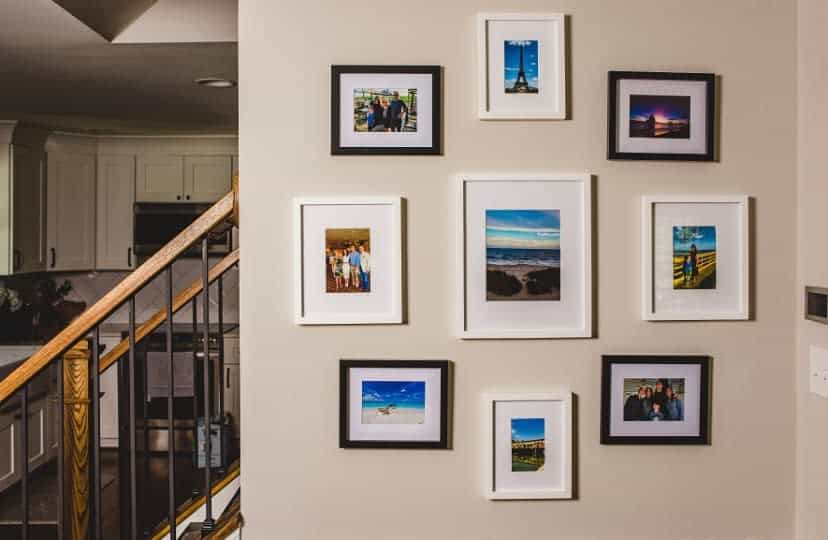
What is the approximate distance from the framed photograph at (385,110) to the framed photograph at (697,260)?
0.63 meters

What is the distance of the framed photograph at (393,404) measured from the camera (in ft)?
6.88

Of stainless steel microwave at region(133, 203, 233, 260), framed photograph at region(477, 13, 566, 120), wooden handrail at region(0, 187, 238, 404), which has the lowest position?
wooden handrail at region(0, 187, 238, 404)

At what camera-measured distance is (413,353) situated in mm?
2111

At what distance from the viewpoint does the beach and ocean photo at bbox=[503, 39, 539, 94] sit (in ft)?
6.86

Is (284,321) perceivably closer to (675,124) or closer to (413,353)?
(413,353)

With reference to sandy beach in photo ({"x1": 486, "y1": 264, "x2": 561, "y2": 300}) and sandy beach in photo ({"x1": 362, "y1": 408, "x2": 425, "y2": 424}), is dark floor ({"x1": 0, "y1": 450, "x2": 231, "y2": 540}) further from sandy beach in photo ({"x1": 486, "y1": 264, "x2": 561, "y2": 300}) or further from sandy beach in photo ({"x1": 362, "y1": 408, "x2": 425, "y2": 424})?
sandy beach in photo ({"x1": 486, "y1": 264, "x2": 561, "y2": 300})

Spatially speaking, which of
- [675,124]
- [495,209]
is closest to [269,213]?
[495,209]

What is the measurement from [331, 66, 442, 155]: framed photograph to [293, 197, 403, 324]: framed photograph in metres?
0.15

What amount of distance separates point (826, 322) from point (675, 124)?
0.63 meters

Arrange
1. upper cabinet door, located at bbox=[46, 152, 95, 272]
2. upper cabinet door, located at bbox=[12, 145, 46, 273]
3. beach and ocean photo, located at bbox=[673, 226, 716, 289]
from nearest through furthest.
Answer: beach and ocean photo, located at bbox=[673, 226, 716, 289]
upper cabinet door, located at bbox=[12, 145, 46, 273]
upper cabinet door, located at bbox=[46, 152, 95, 272]

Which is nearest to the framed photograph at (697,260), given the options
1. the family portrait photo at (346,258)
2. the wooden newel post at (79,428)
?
the family portrait photo at (346,258)

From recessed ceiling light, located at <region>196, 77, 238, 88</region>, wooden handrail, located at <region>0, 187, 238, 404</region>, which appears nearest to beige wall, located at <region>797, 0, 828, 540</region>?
wooden handrail, located at <region>0, 187, 238, 404</region>

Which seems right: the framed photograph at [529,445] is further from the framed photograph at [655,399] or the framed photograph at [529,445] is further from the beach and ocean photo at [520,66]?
the beach and ocean photo at [520,66]

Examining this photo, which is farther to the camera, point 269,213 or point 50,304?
point 50,304
